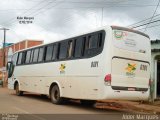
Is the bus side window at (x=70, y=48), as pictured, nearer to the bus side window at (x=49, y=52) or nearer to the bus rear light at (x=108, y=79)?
the bus side window at (x=49, y=52)

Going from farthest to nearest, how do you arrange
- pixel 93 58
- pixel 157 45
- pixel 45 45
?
pixel 157 45 < pixel 45 45 < pixel 93 58

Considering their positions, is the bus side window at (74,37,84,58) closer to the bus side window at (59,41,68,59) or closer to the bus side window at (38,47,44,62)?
the bus side window at (59,41,68,59)

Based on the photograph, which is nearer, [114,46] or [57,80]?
[114,46]

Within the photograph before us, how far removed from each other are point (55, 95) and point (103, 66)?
5.06 metres

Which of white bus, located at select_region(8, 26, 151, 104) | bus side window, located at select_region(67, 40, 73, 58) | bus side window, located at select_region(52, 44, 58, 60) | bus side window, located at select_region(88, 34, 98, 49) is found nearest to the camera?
white bus, located at select_region(8, 26, 151, 104)

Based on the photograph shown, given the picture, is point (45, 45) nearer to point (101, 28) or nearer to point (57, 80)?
point (57, 80)

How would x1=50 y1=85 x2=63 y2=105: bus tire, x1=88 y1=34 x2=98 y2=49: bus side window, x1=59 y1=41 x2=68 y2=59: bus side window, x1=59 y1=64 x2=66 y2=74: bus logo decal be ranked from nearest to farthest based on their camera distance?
1. x1=88 y1=34 x2=98 y2=49: bus side window
2. x1=59 y1=64 x2=66 y2=74: bus logo decal
3. x1=59 y1=41 x2=68 y2=59: bus side window
4. x1=50 y1=85 x2=63 y2=105: bus tire

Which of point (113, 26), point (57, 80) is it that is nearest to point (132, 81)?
point (113, 26)

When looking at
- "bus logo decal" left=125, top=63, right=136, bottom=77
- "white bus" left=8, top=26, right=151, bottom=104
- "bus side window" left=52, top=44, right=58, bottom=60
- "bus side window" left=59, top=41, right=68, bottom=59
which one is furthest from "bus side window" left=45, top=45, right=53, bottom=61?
"bus logo decal" left=125, top=63, right=136, bottom=77

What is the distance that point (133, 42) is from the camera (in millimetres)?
14695

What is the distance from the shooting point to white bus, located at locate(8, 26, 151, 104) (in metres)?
13.9

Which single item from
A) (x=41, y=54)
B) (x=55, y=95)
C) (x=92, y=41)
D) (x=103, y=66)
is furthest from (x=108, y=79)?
(x=41, y=54)

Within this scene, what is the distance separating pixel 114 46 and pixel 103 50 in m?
0.48

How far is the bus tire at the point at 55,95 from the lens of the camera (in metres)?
17.6
